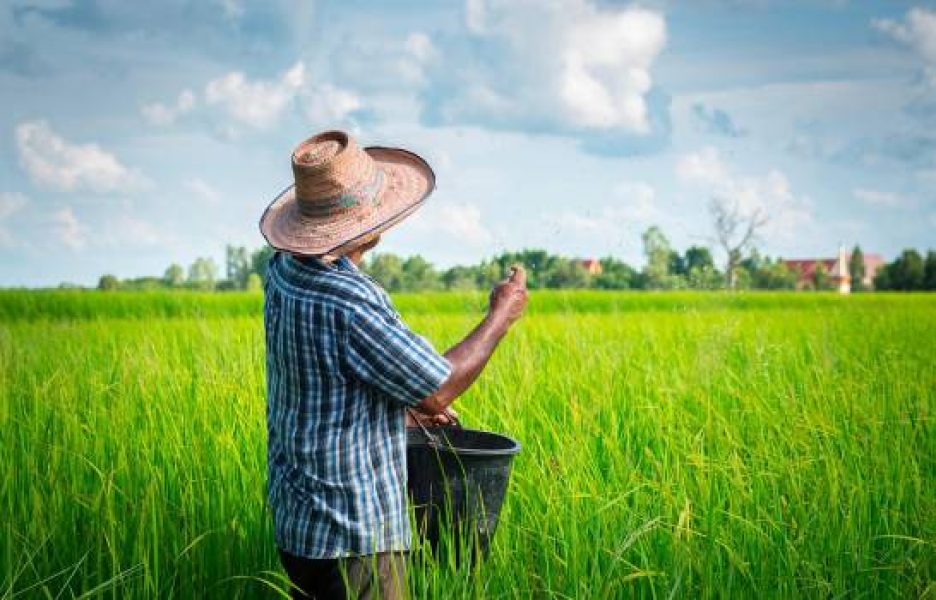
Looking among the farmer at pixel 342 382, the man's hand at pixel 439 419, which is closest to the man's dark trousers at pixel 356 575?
the farmer at pixel 342 382

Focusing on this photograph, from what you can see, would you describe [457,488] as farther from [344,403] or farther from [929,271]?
[929,271]

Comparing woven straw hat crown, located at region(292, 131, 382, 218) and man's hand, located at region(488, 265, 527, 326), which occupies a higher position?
woven straw hat crown, located at region(292, 131, 382, 218)

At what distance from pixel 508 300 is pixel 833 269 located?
7354cm

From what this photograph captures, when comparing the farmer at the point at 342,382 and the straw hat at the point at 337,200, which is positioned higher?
the straw hat at the point at 337,200

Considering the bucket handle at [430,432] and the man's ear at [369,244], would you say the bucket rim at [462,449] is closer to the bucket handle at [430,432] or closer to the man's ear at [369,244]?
the bucket handle at [430,432]

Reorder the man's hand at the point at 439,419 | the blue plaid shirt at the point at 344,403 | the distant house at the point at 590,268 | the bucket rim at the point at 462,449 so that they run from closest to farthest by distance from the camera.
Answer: the blue plaid shirt at the point at 344,403 → the bucket rim at the point at 462,449 → the man's hand at the point at 439,419 → the distant house at the point at 590,268

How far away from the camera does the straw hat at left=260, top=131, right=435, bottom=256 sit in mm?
2162

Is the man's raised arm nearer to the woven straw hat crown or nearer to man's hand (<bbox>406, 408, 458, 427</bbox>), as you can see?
man's hand (<bbox>406, 408, 458, 427</bbox>)

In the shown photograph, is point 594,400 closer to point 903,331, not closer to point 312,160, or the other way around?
point 312,160

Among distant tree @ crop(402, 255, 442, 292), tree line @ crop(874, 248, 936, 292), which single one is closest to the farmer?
distant tree @ crop(402, 255, 442, 292)

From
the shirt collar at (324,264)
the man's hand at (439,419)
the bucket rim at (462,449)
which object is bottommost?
the bucket rim at (462,449)

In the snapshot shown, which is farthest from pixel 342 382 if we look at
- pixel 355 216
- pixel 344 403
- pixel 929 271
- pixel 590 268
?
pixel 929 271

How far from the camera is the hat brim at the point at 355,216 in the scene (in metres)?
2.15

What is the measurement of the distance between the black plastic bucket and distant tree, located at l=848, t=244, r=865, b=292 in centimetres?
6850
